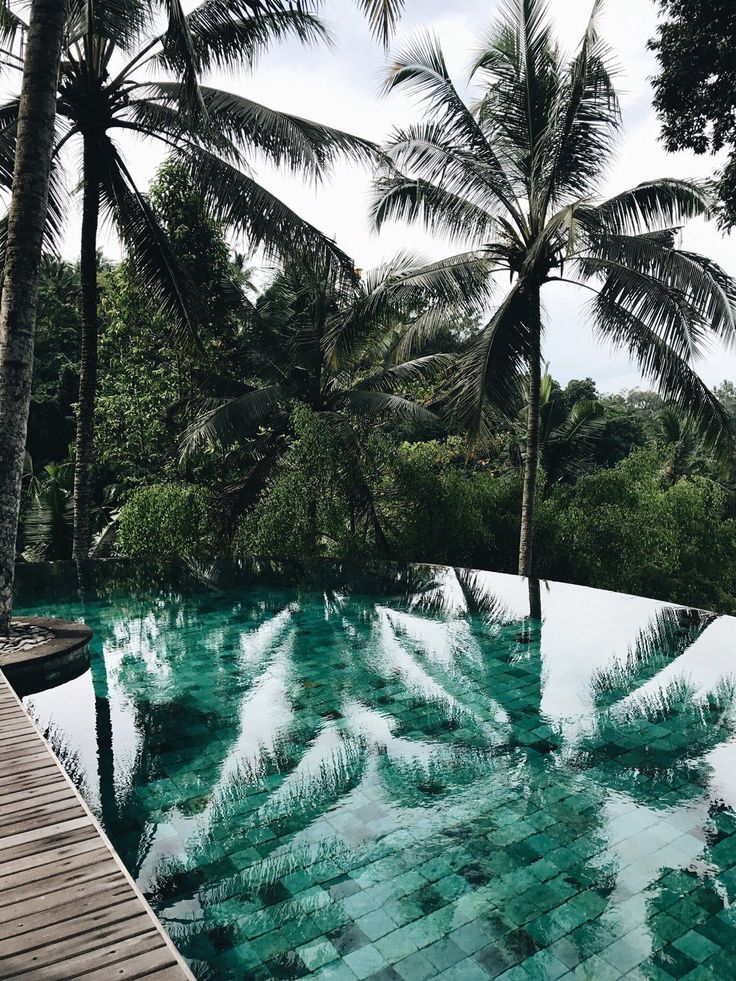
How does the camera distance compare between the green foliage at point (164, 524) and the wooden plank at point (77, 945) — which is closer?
the wooden plank at point (77, 945)

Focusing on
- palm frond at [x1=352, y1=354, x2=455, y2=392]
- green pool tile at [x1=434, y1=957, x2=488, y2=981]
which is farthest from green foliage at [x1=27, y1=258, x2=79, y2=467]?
green pool tile at [x1=434, y1=957, x2=488, y2=981]

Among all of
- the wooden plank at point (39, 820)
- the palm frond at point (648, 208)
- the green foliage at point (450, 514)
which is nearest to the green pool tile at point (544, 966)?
the wooden plank at point (39, 820)

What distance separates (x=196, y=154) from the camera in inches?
332

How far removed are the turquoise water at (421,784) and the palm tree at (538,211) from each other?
2.99 m

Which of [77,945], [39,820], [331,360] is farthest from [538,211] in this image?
[77,945]

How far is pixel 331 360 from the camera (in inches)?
378

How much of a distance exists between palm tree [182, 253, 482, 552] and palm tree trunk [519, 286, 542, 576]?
3.54 feet

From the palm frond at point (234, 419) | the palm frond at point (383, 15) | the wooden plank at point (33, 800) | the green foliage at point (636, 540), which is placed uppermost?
the palm frond at point (383, 15)

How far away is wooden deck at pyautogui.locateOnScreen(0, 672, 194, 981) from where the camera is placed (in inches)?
77.6

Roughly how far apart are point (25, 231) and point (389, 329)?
21.4 feet

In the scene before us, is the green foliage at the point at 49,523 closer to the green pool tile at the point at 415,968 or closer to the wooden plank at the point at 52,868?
the wooden plank at the point at 52,868

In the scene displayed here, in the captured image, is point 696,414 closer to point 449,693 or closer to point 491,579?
point 491,579

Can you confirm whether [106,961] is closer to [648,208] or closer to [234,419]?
Answer: [234,419]

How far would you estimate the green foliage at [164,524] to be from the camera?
1125 centimetres
